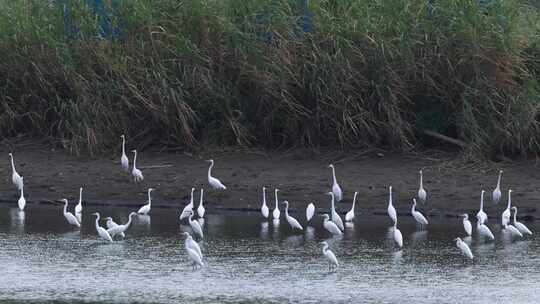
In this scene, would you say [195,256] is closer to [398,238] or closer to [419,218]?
[398,238]

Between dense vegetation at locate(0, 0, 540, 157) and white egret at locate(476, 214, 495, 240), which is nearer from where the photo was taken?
white egret at locate(476, 214, 495, 240)

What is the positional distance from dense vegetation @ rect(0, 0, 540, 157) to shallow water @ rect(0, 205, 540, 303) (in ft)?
Answer: 8.46

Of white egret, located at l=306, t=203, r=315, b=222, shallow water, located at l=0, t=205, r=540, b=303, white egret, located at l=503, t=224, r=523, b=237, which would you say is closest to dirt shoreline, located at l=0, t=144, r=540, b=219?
shallow water, located at l=0, t=205, r=540, b=303

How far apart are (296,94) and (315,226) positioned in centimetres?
351

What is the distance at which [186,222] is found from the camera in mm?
20203

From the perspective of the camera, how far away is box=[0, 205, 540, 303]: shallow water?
15278 millimetres

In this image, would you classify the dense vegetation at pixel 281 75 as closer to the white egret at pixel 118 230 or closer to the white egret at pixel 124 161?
the white egret at pixel 124 161

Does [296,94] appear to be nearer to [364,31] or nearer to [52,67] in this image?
[364,31]

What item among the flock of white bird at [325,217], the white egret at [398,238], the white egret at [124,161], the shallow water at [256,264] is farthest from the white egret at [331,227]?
the white egret at [124,161]

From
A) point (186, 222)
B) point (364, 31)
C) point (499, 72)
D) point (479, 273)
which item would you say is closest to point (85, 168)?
point (186, 222)

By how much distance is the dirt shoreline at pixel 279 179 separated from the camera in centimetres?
2103

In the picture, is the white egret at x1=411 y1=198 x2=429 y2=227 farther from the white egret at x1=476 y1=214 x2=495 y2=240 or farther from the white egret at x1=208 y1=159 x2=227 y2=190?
the white egret at x1=208 y1=159 x2=227 y2=190

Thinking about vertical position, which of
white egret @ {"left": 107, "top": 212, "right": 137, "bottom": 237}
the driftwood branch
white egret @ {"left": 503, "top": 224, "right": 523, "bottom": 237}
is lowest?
white egret @ {"left": 503, "top": 224, "right": 523, "bottom": 237}

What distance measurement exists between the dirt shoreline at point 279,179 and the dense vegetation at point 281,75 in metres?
0.38
